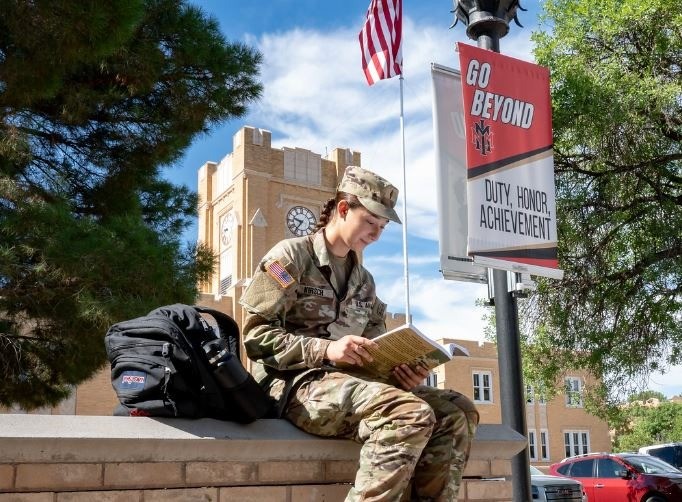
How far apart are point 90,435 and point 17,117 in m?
7.01

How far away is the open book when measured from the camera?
299cm

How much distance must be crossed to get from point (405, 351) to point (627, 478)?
13423mm

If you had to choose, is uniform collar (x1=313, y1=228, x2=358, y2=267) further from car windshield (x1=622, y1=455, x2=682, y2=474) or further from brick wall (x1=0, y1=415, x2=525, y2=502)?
car windshield (x1=622, y1=455, x2=682, y2=474)

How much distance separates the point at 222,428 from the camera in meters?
3.06

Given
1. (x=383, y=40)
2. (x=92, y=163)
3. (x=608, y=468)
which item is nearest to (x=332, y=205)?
(x=92, y=163)

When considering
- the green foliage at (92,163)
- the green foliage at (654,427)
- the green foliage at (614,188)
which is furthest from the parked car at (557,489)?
the green foliage at (654,427)

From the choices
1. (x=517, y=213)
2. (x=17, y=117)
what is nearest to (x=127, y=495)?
(x=517, y=213)

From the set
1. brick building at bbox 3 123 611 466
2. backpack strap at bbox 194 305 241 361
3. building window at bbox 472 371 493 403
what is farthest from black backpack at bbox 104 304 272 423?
building window at bbox 472 371 493 403

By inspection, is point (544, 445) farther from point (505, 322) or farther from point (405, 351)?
point (405, 351)

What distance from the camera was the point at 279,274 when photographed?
3.36m

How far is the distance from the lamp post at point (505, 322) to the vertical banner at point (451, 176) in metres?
0.25

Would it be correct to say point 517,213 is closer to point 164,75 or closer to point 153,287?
point 153,287

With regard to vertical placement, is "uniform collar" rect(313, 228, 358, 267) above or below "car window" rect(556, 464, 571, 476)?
above

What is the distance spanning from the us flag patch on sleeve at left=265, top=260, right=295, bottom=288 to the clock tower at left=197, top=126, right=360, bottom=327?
1779 inches
